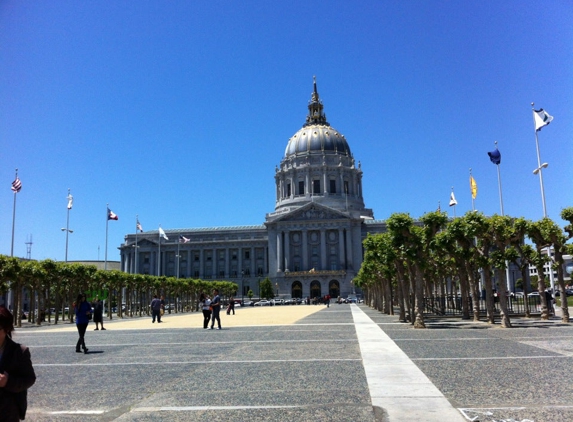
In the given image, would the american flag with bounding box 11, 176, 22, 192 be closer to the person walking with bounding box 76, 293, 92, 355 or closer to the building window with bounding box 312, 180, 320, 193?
the person walking with bounding box 76, 293, 92, 355

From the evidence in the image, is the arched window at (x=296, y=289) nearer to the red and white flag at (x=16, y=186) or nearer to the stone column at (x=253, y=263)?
the stone column at (x=253, y=263)

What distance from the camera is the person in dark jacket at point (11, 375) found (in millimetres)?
4816

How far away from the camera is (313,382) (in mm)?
11172

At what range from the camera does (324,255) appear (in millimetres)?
132750

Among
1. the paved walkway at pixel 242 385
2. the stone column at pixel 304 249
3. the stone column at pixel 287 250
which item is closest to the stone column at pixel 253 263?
the stone column at pixel 287 250

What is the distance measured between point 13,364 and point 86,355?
45.4 feet

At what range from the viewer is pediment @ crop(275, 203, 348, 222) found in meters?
134

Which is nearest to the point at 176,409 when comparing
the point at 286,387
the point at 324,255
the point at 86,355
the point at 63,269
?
the point at 286,387

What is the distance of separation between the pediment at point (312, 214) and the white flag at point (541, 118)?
305 feet

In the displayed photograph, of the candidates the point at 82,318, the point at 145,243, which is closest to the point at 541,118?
the point at 82,318

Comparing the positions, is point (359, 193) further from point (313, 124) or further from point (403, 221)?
point (403, 221)

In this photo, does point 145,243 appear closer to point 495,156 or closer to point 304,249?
point 304,249

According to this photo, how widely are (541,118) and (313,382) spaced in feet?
120

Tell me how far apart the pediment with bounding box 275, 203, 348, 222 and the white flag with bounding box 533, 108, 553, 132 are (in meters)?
93.0
